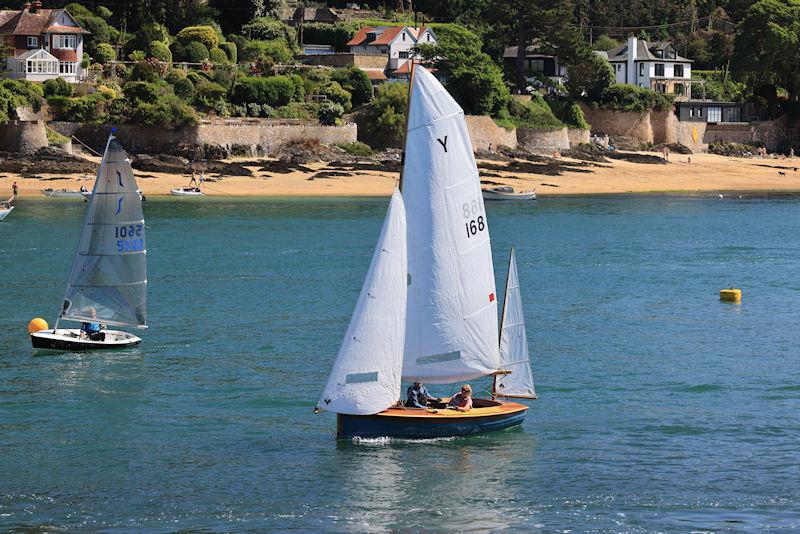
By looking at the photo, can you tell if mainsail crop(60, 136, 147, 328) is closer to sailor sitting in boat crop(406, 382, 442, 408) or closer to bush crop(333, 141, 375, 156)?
sailor sitting in boat crop(406, 382, 442, 408)

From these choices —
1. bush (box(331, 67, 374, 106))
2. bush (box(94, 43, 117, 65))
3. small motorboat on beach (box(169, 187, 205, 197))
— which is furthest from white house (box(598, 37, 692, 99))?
small motorboat on beach (box(169, 187, 205, 197))

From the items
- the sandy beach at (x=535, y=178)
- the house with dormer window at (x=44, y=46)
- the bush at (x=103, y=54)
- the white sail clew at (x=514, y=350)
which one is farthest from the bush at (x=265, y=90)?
the white sail clew at (x=514, y=350)

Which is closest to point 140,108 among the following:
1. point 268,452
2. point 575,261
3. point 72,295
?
point 575,261

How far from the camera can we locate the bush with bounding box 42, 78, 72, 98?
106m

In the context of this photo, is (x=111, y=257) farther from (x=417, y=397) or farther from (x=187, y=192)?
(x=187, y=192)

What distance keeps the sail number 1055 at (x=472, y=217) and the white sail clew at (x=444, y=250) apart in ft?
0.08

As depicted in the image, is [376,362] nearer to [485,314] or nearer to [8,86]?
[485,314]

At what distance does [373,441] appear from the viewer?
32.7 meters

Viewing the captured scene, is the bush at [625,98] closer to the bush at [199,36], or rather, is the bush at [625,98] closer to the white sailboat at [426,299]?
the bush at [199,36]

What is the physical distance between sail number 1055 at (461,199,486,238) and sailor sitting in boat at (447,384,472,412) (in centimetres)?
376

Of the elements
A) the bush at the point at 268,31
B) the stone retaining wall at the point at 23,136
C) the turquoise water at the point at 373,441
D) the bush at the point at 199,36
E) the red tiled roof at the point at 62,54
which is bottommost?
the turquoise water at the point at 373,441

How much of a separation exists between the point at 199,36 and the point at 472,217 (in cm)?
8997

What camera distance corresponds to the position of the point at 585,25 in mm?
164500

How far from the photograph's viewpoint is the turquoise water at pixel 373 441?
95.3 ft
